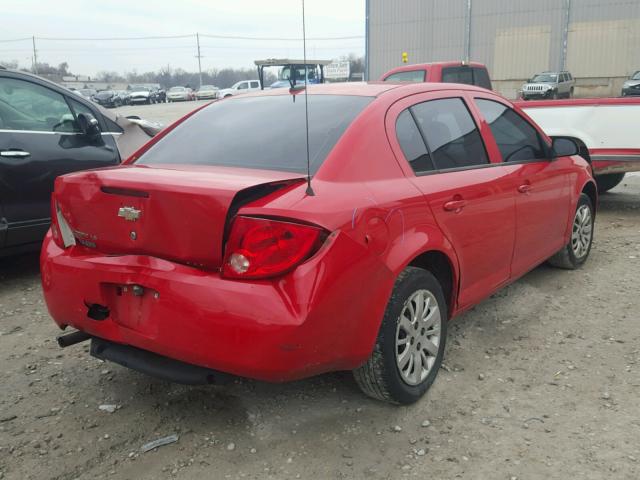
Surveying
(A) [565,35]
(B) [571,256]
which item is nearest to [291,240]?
(B) [571,256]

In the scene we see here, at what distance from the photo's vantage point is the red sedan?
2.37 metres

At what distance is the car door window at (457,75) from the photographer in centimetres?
1145

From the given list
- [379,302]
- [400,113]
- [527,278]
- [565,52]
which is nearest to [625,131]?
[527,278]

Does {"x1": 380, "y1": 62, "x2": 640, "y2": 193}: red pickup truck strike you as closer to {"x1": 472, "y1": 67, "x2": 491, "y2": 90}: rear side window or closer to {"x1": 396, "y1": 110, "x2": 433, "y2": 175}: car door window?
{"x1": 396, "y1": 110, "x2": 433, "y2": 175}: car door window

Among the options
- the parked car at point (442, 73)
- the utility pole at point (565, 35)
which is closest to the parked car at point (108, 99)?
the utility pole at point (565, 35)

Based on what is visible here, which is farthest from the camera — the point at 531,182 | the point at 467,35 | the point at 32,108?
the point at 467,35

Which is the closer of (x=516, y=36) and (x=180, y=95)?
(x=516, y=36)

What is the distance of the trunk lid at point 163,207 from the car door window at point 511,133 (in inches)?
68.7

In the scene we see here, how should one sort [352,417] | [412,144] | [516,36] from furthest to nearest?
[516,36] → [412,144] → [352,417]

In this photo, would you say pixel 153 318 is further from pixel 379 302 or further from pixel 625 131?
pixel 625 131

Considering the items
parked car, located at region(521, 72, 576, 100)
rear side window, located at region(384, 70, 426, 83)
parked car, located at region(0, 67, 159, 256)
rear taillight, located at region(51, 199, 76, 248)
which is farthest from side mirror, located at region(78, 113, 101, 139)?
parked car, located at region(521, 72, 576, 100)

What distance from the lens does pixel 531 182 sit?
13.0 feet

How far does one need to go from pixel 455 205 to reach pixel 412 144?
388 millimetres

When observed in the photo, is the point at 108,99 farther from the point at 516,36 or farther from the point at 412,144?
the point at 412,144
